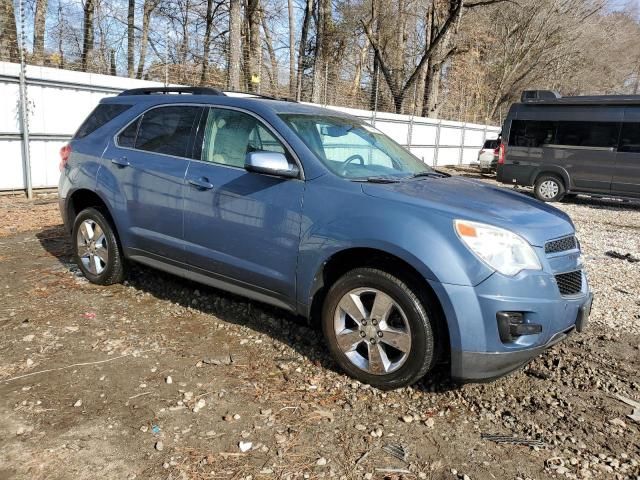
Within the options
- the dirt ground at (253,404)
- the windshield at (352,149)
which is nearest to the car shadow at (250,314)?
the dirt ground at (253,404)

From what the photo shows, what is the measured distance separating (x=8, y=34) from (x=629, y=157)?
1305cm

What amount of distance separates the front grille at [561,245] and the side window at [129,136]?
3409mm

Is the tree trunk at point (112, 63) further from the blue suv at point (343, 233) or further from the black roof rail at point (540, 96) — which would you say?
the black roof rail at point (540, 96)

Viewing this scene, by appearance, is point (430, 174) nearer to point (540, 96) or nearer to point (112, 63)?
point (112, 63)

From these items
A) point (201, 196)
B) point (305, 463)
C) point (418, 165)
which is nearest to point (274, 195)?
point (201, 196)

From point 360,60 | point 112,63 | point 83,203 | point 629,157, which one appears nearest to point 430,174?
point 83,203

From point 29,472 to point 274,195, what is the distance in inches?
79.9

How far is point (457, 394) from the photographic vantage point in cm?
321

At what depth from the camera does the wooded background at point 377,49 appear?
1269 centimetres

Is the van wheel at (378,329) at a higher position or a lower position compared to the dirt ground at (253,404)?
higher

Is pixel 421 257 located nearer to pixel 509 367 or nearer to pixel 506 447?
pixel 509 367

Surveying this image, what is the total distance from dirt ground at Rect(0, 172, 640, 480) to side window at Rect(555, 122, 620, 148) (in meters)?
8.93

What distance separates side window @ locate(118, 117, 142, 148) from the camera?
14.8 ft

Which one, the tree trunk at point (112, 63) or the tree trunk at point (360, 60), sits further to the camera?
the tree trunk at point (360, 60)
